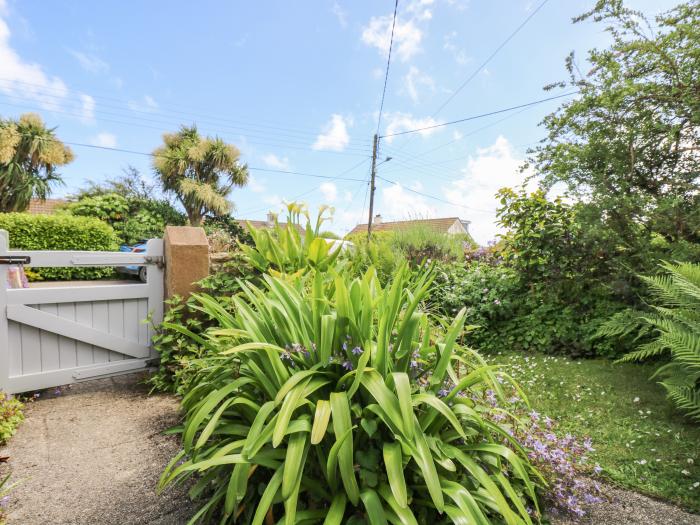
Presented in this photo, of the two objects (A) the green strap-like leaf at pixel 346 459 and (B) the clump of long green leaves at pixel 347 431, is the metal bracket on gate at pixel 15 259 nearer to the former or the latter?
(B) the clump of long green leaves at pixel 347 431

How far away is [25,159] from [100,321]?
1799cm

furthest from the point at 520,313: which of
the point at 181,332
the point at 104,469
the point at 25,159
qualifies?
the point at 25,159

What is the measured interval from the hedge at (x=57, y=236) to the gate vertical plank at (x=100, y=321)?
710cm

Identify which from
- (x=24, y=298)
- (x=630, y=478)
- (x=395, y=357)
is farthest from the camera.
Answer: (x=24, y=298)

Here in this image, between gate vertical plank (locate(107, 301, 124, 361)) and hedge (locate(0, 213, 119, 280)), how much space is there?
7.10m

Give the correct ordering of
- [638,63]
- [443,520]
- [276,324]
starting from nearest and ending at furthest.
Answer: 1. [443,520]
2. [276,324]
3. [638,63]

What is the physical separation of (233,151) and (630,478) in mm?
17338

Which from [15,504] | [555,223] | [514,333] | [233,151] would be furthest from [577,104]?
[233,151]

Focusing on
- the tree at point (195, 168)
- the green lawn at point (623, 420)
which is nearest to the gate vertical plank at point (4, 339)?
the green lawn at point (623, 420)

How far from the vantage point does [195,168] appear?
16.1 metres

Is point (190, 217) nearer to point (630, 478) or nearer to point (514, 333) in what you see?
point (514, 333)

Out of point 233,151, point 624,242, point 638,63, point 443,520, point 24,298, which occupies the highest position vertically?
→ point 233,151

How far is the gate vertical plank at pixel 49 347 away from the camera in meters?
2.75

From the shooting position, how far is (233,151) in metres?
16.6
